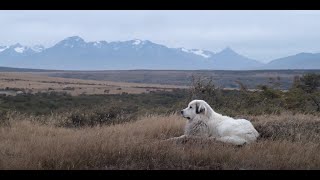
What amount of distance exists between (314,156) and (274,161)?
30.2 inches

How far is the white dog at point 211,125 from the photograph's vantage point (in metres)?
9.55

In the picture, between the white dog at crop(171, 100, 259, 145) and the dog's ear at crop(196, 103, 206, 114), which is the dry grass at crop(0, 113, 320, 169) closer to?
the white dog at crop(171, 100, 259, 145)

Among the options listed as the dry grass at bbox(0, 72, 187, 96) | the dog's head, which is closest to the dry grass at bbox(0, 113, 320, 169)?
the dog's head

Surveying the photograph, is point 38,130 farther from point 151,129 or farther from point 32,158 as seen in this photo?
point 32,158

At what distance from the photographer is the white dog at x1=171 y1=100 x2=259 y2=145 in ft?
31.3

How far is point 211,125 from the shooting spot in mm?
10289

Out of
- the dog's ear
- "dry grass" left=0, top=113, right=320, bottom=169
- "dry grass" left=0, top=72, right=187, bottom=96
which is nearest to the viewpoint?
"dry grass" left=0, top=113, right=320, bottom=169

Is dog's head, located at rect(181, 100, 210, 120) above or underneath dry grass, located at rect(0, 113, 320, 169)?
above

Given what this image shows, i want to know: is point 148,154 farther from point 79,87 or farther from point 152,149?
point 79,87

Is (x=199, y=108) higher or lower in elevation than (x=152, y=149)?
higher

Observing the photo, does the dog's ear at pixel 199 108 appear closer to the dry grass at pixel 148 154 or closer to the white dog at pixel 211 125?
the white dog at pixel 211 125

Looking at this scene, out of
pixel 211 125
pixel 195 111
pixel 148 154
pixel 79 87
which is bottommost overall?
pixel 79 87

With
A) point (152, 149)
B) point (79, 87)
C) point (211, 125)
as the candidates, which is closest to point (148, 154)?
point (152, 149)
